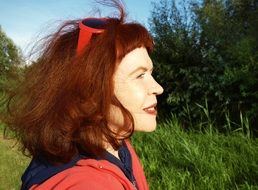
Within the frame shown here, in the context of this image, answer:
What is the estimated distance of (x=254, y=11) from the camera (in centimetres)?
898

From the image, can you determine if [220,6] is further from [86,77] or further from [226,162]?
[86,77]

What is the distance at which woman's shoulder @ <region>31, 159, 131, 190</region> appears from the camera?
1.90m

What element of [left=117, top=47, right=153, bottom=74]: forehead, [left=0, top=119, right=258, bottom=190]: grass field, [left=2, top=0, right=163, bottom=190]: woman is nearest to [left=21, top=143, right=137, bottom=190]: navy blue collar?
[left=2, top=0, right=163, bottom=190]: woman

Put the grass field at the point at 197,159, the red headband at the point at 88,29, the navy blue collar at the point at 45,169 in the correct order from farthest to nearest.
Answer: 1. the grass field at the point at 197,159
2. the red headband at the point at 88,29
3. the navy blue collar at the point at 45,169

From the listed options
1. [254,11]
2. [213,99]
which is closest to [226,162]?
[213,99]

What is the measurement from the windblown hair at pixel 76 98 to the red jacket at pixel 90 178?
114mm

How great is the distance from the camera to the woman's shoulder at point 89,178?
1905 millimetres

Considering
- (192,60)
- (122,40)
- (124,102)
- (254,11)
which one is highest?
(122,40)

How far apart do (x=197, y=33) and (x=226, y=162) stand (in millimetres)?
4144

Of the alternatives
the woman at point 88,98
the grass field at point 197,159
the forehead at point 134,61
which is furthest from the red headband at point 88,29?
the grass field at point 197,159

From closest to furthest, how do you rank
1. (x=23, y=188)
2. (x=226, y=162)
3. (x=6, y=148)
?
(x=23, y=188), (x=226, y=162), (x=6, y=148)

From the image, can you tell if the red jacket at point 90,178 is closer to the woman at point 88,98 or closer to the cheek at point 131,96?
the woman at point 88,98

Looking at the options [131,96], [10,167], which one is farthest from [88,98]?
[10,167]

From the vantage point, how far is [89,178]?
194 cm
